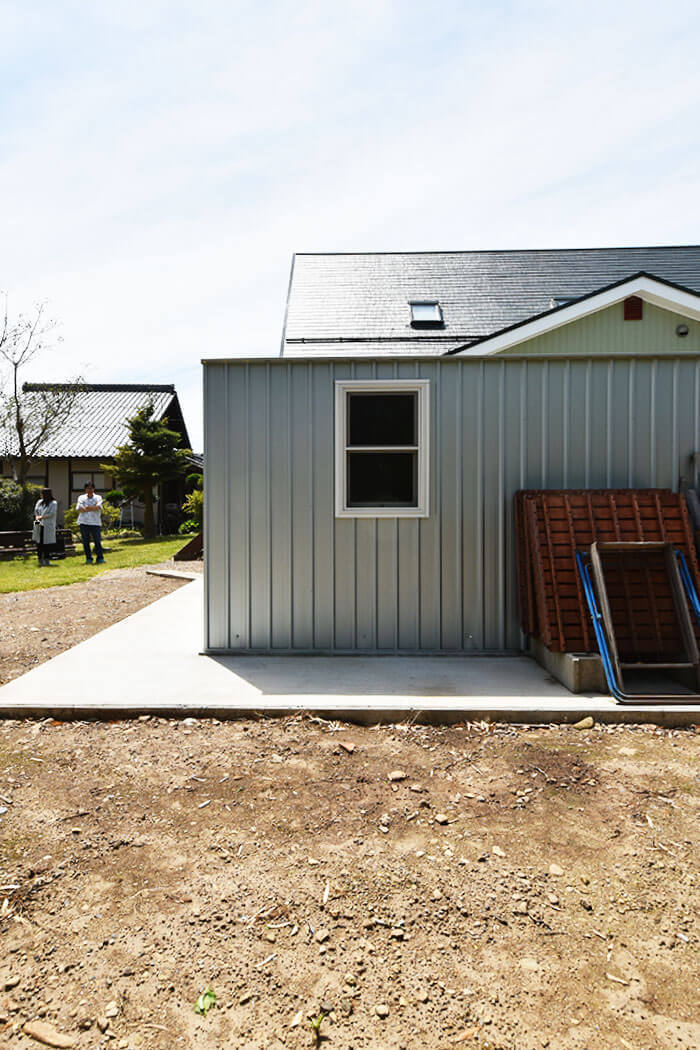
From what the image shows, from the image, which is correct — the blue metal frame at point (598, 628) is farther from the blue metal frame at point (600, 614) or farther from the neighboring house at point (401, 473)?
the neighboring house at point (401, 473)

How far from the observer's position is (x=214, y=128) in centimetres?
609

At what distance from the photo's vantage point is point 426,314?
1218 cm

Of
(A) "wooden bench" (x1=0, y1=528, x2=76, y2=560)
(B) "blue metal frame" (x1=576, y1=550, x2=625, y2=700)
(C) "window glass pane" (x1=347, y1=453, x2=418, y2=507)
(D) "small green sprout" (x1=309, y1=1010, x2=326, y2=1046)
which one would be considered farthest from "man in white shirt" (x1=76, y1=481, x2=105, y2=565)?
(D) "small green sprout" (x1=309, y1=1010, x2=326, y2=1046)

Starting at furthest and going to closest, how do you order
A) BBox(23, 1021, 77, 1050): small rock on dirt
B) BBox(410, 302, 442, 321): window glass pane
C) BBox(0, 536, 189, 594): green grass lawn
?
BBox(410, 302, 442, 321): window glass pane, BBox(0, 536, 189, 594): green grass lawn, BBox(23, 1021, 77, 1050): small rock on dirt

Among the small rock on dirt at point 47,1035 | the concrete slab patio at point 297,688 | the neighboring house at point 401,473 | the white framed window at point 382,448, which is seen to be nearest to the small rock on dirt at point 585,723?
the concrete slab patio at point 297,688

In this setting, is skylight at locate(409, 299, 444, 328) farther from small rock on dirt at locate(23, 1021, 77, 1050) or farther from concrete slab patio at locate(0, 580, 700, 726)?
small rock on dirt at locate(23, 1021, 77, 1050)

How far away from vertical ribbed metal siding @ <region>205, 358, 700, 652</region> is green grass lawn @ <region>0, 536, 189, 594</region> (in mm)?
5836

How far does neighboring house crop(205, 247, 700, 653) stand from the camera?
15.2ft

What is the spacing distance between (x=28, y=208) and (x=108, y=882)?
10.4 meters

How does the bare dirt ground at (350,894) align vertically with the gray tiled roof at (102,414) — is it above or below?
below

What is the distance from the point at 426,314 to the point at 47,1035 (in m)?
12.6

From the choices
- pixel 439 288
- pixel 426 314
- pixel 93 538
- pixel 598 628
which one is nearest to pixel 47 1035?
pixel 598 628

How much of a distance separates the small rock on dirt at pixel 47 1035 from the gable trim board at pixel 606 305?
8.82m

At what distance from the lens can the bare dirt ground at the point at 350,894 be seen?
4.62ft
